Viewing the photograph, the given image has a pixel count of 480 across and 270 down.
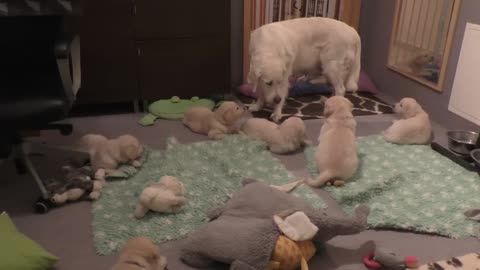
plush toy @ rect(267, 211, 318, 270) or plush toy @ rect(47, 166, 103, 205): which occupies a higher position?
plush toy @ rect(267, 211, 318, 270)

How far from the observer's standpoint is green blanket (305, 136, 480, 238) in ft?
6.06

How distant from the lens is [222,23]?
10.0 ft

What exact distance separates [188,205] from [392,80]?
2.31 meters

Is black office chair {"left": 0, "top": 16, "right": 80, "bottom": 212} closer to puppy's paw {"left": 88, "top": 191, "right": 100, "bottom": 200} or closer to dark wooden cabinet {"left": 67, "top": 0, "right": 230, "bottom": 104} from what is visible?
puppy's paw {"left": 88, "top": 191, "right": 100, "bottom": 200}

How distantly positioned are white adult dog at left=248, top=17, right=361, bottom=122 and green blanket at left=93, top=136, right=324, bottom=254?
46 cm

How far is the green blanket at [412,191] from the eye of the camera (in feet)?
6.06

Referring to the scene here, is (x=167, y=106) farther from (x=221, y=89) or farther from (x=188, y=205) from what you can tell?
(x=188, y=205)

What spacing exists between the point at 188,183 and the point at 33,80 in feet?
3.00

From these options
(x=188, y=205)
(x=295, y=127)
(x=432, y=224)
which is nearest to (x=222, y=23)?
(x=295, y=127)

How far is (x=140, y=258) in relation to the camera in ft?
4.73

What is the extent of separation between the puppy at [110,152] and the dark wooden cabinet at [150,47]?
86cm

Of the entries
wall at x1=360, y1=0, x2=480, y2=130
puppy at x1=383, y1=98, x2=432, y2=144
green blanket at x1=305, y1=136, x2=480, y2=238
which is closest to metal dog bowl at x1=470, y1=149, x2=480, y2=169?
green blanket at x1=305, y1=136, x2=480, y2=238

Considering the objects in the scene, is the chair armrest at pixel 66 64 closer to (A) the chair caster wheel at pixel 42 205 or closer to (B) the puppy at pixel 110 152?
(B) the puppy at pixel 110 152

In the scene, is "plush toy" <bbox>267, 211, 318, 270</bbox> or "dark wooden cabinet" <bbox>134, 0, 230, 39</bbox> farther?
"dark wooden cabinet" <bbox>134, 0, 230, 39</bbox>
